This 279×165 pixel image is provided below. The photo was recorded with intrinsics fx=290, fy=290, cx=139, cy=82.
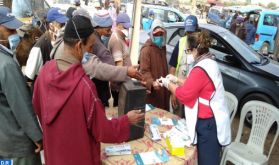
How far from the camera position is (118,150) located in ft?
7.61

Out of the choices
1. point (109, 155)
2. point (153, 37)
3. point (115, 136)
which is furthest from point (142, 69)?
point (115, 136)

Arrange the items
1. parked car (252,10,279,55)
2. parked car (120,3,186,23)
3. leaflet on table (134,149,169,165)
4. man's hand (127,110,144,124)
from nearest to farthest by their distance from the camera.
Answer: man's hand (127,110,144,124), leaflet on table (134,149,169,165), parked car (252,10,279,55), parked car (120,3,186,23)

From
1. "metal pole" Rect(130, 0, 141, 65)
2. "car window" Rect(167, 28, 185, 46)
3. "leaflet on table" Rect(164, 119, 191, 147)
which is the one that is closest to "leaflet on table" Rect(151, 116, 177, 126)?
"leaflet on table" Rect(164, 119, 191, 147)

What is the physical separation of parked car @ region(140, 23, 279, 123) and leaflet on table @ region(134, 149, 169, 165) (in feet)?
11.1

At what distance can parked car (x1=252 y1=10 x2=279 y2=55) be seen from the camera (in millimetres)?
12951

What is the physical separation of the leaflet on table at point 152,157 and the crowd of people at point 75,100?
0.31 metres

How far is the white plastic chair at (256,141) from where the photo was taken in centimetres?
329

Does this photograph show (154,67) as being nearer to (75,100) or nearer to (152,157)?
(152,157)

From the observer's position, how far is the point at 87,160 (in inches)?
73.1

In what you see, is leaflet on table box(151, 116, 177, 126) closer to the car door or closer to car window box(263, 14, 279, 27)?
the car door

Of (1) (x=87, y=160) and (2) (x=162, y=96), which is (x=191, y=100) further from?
(2) (x=162, y=96)

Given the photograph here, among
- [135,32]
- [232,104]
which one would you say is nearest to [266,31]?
[135,32]

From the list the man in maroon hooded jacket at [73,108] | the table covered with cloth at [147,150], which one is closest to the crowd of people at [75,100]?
the man in maroon hooded jacket at [73,108]

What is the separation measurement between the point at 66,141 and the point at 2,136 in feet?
2.32
